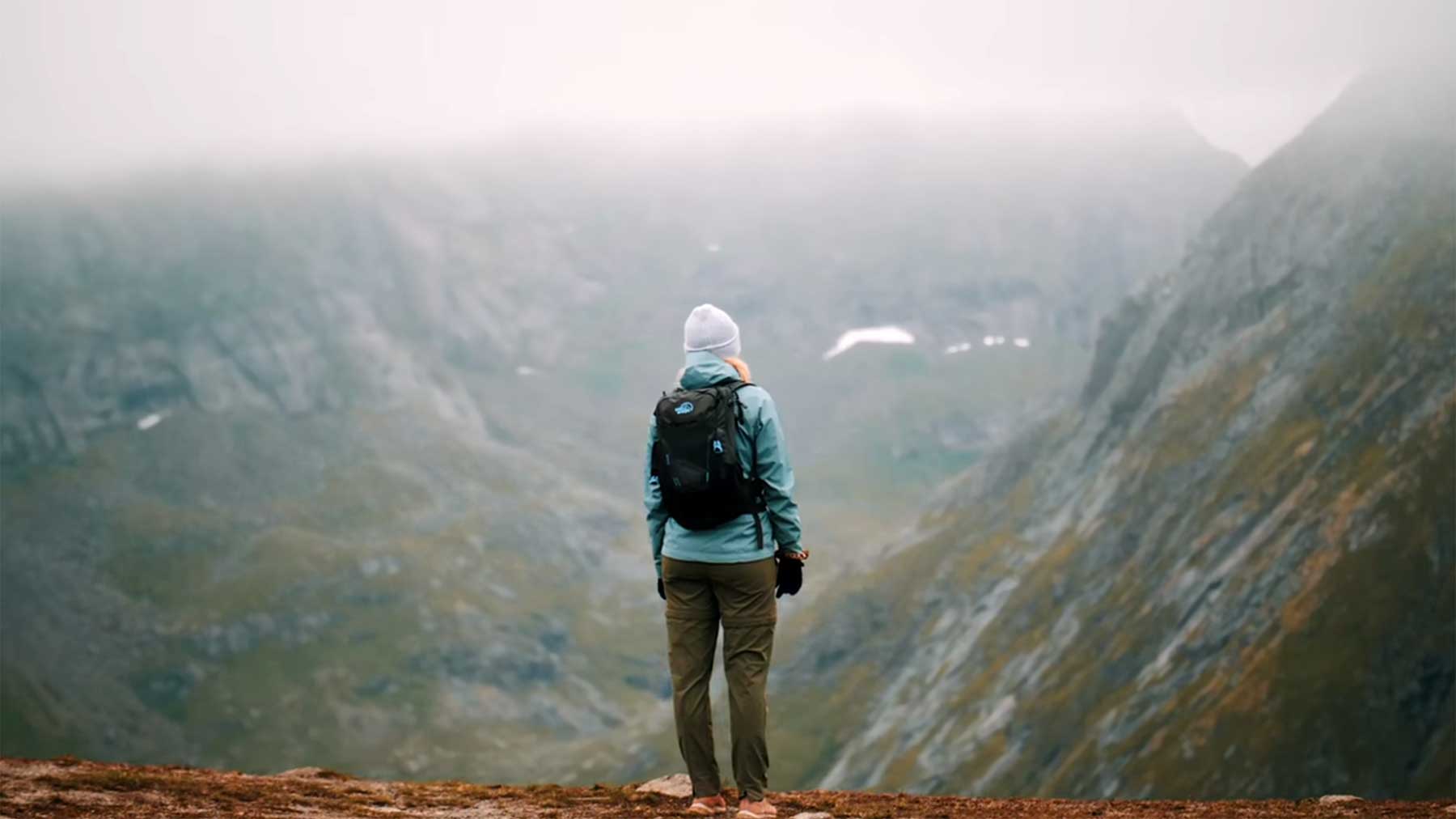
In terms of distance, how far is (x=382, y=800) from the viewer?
25.1m

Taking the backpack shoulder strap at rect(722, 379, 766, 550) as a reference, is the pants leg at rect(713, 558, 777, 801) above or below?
below

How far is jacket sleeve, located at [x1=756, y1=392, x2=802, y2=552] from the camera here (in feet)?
65.6

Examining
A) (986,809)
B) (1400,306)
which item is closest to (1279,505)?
(1400,306)

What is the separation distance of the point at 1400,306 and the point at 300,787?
7839 inches

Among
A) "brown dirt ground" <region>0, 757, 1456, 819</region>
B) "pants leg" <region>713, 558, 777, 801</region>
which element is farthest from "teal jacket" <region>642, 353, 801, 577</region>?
"brown dirt ground" <region>0, 757, 1456, 819</region>

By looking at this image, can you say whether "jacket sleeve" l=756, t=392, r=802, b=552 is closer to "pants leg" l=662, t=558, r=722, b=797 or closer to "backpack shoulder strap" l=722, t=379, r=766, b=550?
"backpack shoulder strap" l=722, t=379, r=766, b=550

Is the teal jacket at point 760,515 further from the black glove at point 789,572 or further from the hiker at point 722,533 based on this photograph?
the black glove at point 789,572

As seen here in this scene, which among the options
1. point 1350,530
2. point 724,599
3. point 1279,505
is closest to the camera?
point 724,599

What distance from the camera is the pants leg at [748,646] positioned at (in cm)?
2011

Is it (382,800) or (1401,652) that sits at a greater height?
(382,800)

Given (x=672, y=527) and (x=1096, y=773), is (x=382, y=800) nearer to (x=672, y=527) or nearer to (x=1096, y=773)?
(x=672, y=527)

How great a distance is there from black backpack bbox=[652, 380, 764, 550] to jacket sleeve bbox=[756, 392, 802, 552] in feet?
0.37

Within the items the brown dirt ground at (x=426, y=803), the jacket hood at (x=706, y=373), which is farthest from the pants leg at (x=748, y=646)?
the jacket hood at (x=706, y=373)

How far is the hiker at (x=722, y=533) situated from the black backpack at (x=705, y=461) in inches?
0.6
